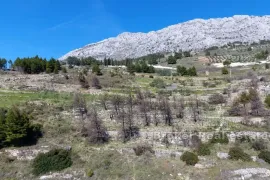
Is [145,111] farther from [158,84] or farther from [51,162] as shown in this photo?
[158,84]

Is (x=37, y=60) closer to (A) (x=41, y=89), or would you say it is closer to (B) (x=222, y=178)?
(A) (x=41, y=89)

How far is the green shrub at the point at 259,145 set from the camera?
27.9 metres

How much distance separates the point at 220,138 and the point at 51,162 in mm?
18614

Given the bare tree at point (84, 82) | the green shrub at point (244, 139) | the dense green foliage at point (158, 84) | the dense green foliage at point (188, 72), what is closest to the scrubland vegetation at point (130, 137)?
the green shrub at point (244, 139)

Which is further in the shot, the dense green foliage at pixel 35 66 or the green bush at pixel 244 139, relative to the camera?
the dense green foliage at pixel 35 66

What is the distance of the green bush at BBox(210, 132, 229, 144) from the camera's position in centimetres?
2987

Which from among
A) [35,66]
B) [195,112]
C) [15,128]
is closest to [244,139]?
[195,112]

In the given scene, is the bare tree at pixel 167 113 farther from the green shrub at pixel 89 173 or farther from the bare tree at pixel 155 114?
the green shrub at pixel 89 173

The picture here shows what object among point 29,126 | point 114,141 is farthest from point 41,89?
point 114,141

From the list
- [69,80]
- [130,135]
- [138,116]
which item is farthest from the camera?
[69,80]

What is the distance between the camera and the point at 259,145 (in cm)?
2802

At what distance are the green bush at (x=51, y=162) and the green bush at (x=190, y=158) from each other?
37.7 ft

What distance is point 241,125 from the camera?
111 feet

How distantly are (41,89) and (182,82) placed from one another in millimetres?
30046
